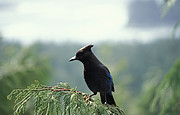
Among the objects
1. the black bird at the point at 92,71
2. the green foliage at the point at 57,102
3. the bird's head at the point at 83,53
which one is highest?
the bird's head at the point at 83,53

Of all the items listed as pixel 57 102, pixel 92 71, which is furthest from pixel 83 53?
pixel 57 102

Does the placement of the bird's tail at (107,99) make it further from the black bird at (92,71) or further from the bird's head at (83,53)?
the bird's head at (83,53)

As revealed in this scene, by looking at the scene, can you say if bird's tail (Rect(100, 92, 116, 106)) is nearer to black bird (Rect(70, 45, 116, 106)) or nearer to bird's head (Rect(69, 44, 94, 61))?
black bird (Rect(70, 45, 116, 106))

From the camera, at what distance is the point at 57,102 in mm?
671

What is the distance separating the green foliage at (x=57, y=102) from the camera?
0.67 meters

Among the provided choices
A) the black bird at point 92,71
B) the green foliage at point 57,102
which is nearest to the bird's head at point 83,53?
the black bird at point 92,71

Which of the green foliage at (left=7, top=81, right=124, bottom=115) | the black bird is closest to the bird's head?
the black bird

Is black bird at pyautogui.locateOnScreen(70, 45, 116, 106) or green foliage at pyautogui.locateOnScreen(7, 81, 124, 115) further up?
black bird at pyautogui.locateOnScreen(70, 45, 116, 106)

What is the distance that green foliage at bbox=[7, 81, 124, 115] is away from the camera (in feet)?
2.19

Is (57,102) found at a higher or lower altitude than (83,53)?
lower

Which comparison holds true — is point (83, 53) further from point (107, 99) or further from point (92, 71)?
point (107, 99)

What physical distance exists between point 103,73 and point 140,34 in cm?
1318

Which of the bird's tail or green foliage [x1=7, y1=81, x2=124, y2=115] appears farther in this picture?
the bird's tail

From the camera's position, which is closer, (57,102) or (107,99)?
(57,102)
